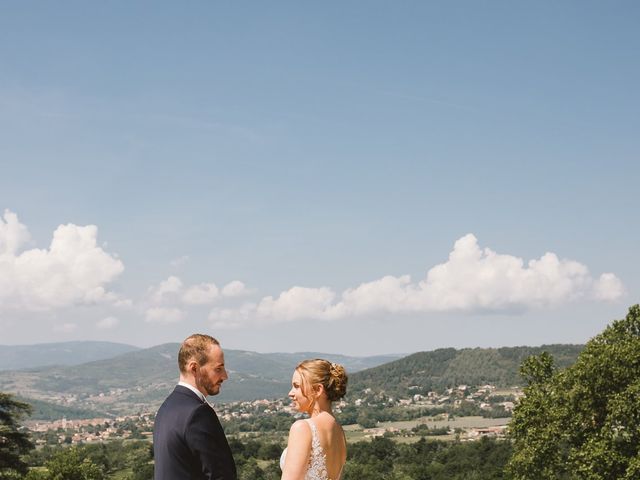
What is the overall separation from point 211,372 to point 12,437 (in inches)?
1402

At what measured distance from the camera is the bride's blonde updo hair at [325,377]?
19.4 ft

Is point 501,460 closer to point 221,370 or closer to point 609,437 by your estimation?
point 609,437

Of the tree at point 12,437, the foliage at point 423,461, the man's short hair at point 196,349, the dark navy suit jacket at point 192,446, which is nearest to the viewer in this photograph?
the dark navy suit jacket at point 192,446

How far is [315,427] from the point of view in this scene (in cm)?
588

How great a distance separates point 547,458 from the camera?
28.8 metres

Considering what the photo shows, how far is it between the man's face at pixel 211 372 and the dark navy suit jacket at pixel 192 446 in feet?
0.51

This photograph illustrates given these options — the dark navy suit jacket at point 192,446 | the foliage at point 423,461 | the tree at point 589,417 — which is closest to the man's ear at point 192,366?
the dark navy suit jacket at point 192,446

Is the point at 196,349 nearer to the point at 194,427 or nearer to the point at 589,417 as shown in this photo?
the point at 194,427

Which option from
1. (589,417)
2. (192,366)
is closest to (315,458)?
(192,366)

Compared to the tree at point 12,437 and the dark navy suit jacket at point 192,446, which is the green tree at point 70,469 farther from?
the dark navy suit jacket at point 192,446

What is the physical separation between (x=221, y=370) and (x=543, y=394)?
27242mm

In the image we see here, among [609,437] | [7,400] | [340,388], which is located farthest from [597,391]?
[7,400]

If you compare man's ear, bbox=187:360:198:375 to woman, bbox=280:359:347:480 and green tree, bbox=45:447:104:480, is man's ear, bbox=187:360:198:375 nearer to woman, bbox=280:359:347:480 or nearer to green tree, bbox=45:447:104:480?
woman, bbox=280:359:347:480

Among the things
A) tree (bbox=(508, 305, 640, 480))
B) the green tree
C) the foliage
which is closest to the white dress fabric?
tree (bbox=(508, 305, 640, 480))
